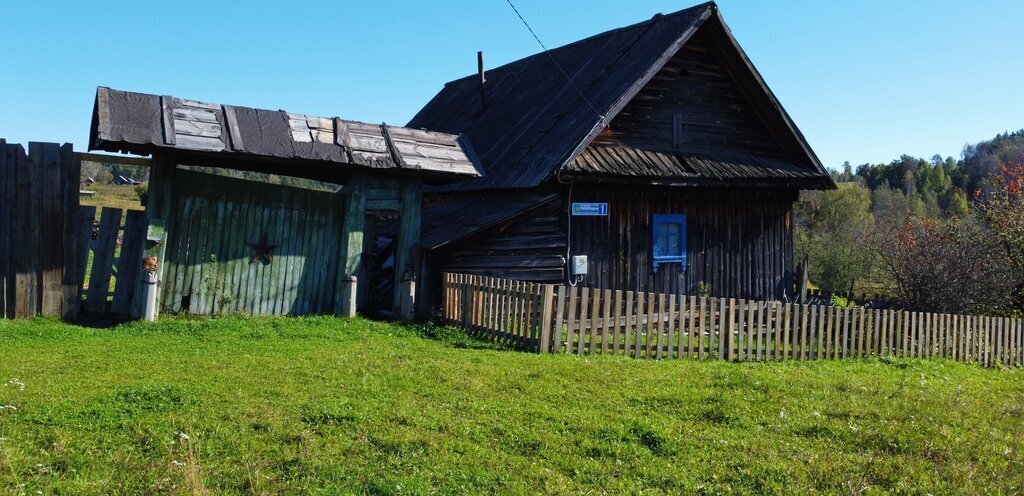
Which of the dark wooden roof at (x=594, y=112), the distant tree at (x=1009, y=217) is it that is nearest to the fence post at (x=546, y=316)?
the dark wooden roof at (x=594, y=112)

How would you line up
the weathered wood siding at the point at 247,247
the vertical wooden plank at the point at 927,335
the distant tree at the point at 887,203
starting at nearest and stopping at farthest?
the weathered wood siding at the point at 247,247 < the vertical wooden plank at the point at 927,335 < the distant tree at the point at 887,203

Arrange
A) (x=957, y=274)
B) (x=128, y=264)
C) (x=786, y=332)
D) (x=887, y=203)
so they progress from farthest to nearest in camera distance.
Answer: (x=887, y=203) → (x=957, y=274) → (x=786, y=332) → (x=128, y=264)

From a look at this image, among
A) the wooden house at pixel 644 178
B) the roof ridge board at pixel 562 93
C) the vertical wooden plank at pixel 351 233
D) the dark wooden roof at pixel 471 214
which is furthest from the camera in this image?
the roof ridge board at pixel 562 93

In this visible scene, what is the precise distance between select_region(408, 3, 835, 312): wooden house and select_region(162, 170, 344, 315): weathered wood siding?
1.89m

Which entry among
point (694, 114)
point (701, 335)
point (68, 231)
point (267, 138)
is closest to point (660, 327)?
point (701, 335)

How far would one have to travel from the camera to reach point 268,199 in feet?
41.5

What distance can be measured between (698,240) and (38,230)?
40.5ft

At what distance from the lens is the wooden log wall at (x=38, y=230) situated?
36.2 ft

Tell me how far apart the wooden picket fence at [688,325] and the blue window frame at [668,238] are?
349 cm

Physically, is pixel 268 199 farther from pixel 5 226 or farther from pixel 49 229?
pixel 5 226

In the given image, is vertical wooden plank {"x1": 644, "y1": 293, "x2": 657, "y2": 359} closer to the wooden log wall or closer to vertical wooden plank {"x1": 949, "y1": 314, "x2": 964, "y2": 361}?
vertical wooden plank {"x1": 949, "y1": 314, "x2": 964, "y2": 361}

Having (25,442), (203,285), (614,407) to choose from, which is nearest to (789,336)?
(614,407)

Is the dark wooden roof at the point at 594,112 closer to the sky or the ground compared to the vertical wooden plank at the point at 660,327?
closer to the sky

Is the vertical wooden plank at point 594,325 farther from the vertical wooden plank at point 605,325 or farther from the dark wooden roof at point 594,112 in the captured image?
the dark wooden roof at point 594,112
